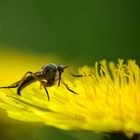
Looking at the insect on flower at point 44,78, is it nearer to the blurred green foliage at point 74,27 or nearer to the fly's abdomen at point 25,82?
the fly's abdomen at point 25,82

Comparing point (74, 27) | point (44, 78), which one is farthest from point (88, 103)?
point (74, 27)

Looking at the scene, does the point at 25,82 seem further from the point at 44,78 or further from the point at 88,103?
the point at 88,103

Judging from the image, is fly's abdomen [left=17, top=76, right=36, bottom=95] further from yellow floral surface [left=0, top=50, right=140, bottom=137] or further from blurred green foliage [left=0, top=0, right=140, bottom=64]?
blurred green foliage [left=0, top=0, right=140, bottom=64]

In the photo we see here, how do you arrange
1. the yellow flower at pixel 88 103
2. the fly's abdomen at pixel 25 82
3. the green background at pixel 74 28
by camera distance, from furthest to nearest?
the green background at pixel 74 28 < the fly's abdomen at pixel 25 82 < the yellow flower at pixel 88 103

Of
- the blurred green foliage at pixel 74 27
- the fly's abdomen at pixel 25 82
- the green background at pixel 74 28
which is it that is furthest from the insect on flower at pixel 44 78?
the blurred green foliage at pixel 74 27

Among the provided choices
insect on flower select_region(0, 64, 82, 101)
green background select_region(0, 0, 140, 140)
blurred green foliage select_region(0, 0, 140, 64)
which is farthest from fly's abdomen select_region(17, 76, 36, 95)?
blurred green foliage select_region(0, 0, 140, 64)
